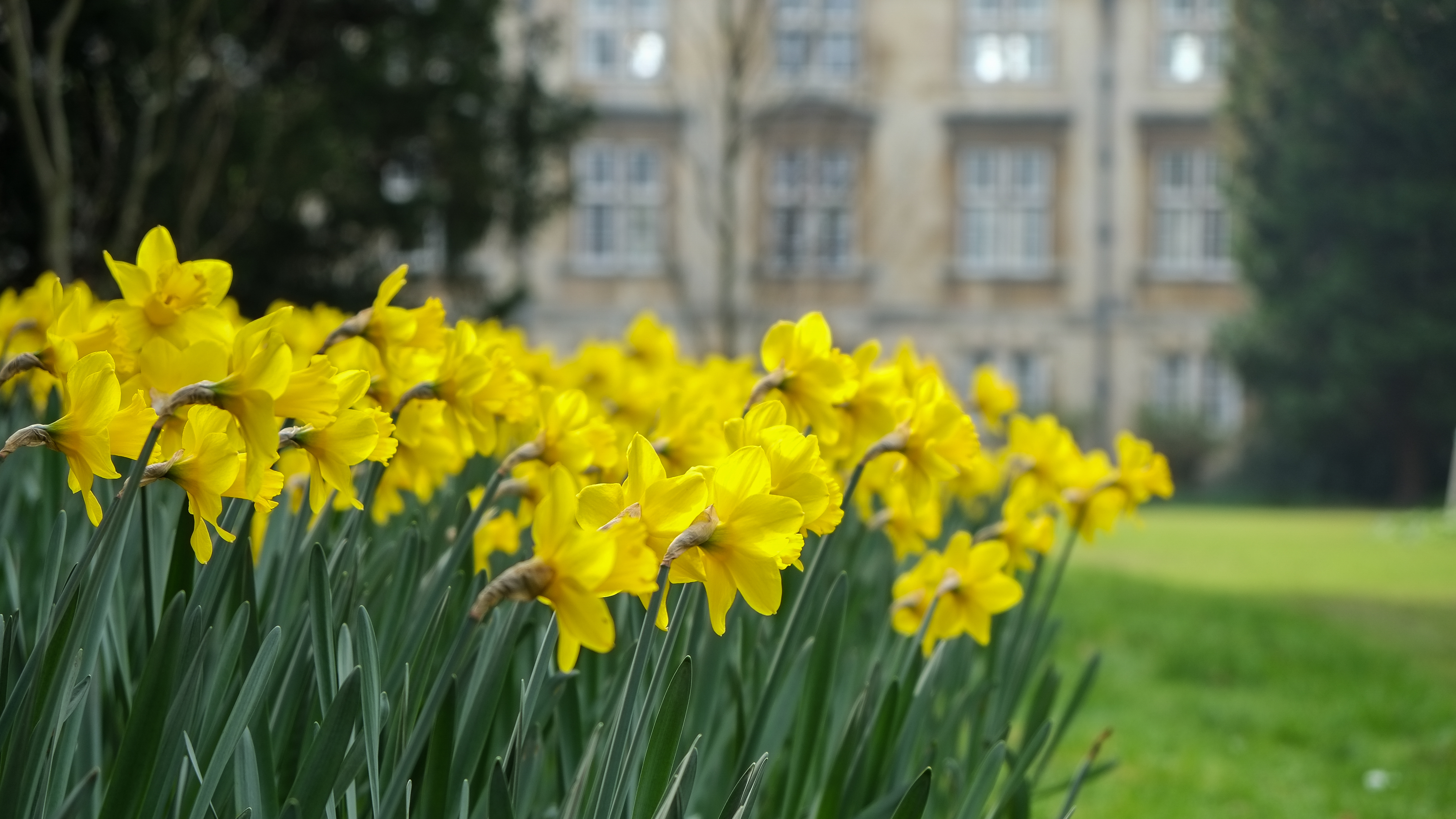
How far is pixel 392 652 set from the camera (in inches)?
35.8

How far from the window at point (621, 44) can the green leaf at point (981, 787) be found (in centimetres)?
1367

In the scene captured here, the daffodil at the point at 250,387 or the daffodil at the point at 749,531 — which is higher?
the daffodil at the point at 250,387

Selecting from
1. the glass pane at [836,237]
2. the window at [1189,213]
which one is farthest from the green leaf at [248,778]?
the window at [1189,213]

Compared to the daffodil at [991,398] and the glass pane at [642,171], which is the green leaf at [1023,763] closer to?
the daffodil at [991,398]

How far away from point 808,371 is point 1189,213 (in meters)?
14.1

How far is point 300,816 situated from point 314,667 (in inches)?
8.7

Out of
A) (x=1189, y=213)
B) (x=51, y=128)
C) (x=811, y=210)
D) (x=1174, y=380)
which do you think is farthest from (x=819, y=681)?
(x=1189, y=213)

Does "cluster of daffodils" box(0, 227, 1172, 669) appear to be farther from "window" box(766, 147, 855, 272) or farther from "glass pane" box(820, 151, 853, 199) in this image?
"glass pane" box(820, 151, 853, 199)

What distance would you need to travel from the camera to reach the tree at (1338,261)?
35.3ft

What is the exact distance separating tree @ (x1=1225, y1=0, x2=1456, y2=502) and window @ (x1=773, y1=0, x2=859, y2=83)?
12.7 feet

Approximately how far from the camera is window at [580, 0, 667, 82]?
14062 mm

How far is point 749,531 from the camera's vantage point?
0.59 meters

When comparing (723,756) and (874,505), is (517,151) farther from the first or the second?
(723,756)

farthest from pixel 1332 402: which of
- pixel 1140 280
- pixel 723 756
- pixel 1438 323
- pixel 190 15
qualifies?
pixel 723 756
